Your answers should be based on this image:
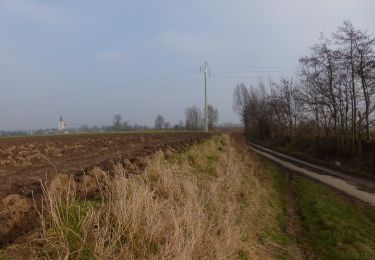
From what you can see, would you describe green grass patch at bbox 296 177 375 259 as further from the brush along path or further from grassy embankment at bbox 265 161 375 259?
the brush along path

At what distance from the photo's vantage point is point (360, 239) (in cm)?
1235

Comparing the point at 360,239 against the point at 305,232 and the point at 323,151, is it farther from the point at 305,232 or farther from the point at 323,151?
the point at 323,151

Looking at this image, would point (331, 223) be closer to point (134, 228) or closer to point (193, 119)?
point (134, 228)

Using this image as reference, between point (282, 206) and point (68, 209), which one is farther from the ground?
point (68, 209)

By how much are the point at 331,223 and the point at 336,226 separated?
0.43 metres

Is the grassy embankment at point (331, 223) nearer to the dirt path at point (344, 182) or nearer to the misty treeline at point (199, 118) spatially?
the dirt path at point (344, 182)

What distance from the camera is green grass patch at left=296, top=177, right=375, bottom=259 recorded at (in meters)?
11.6

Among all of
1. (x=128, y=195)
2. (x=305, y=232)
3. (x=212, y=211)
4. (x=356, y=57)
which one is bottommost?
(x=305, y=232)

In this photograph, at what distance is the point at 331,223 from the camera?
1440cm

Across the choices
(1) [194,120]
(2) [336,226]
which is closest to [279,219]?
(2) [336,226]

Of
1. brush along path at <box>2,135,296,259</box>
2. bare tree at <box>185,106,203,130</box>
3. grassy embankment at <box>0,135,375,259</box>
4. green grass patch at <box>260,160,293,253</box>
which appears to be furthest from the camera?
bare tree at <box>185,106,203,130</box>

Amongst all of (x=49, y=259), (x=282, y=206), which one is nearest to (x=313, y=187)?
(x=282, y=206)

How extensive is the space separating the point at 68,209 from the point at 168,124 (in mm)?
119562

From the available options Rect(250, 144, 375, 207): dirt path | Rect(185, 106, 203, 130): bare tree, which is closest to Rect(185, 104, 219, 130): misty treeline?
Rect(185, 106, 203, 130): bare tree
